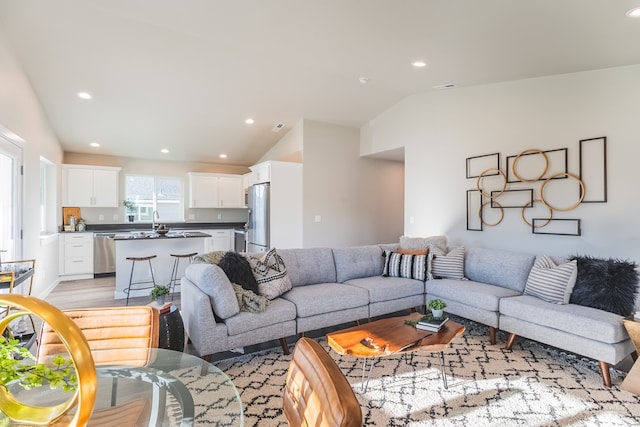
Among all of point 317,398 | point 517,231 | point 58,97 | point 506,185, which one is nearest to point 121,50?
point 58,97

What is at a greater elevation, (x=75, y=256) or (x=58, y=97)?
(x=58, y=97)

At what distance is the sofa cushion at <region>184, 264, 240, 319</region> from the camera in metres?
2.70

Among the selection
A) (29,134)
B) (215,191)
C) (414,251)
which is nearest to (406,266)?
(414,251)

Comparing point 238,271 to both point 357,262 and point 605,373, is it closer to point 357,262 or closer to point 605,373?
point 357,262

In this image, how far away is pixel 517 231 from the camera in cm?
434

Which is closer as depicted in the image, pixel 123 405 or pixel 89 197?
pixel 123 405

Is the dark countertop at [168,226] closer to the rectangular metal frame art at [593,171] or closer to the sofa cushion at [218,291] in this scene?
the sofa cushion at [218,291]

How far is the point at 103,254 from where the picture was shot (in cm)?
636

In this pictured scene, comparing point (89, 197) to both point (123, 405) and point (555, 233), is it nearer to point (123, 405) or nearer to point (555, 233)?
point (123, 405)

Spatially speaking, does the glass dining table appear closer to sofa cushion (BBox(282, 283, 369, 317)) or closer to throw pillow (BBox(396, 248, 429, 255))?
sofa cushion (BBox(282, 283, 369, 317))

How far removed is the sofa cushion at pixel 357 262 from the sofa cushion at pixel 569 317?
141 centimetres

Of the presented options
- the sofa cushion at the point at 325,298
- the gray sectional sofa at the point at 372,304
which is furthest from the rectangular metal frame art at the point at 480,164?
the sofa cushion at the point at 325,298

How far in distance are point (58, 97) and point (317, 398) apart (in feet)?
18.6

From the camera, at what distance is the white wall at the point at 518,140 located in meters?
3.47
